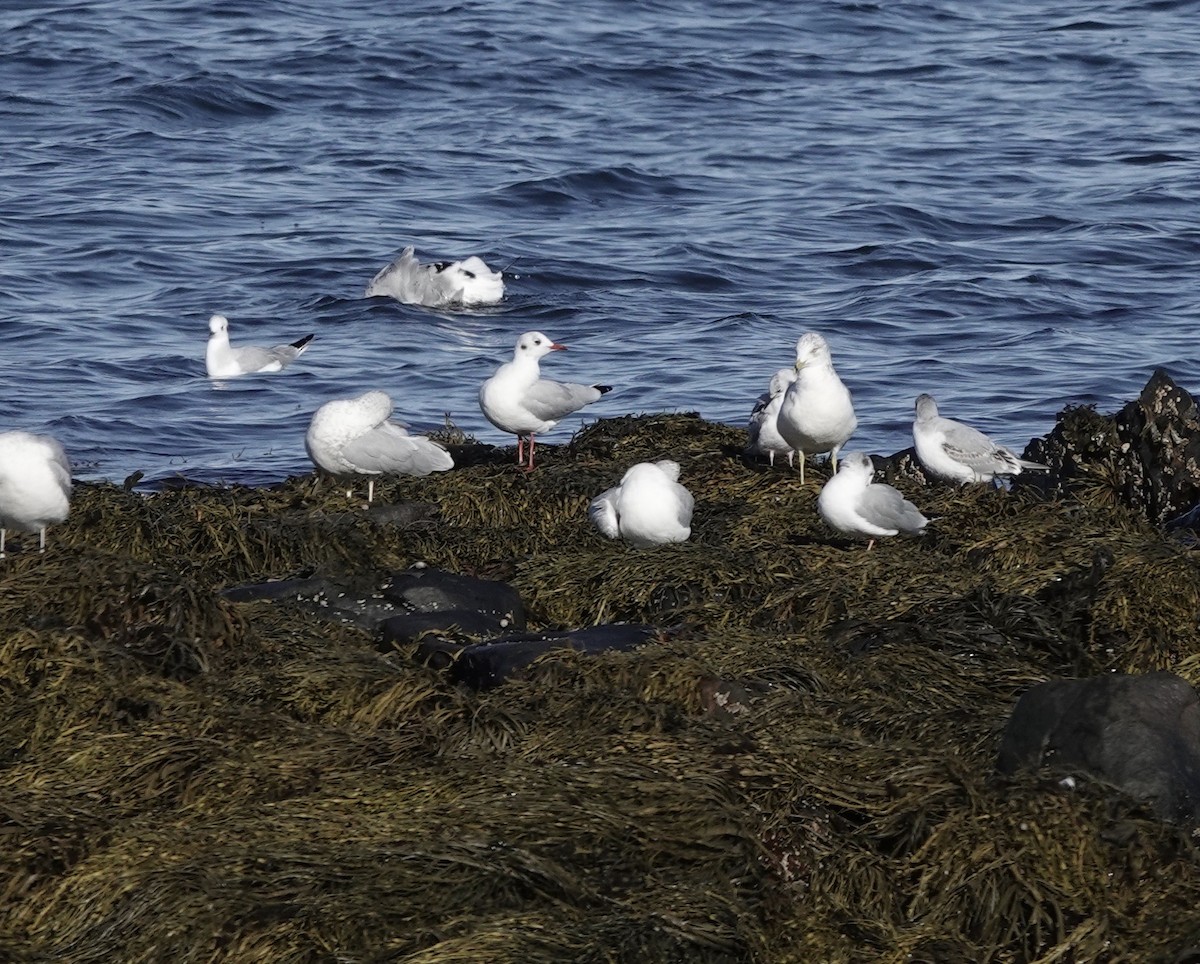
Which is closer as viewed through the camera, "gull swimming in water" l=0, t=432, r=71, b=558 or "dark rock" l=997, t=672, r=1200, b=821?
"dark rock" l=997, t=672, r=1200, b=821

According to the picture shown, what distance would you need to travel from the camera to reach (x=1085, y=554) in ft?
21.0

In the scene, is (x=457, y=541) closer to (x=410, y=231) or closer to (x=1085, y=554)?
(x=1085, y=554)

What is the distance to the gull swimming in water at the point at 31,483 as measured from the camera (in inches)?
265

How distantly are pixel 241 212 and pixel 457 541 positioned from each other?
1044cm

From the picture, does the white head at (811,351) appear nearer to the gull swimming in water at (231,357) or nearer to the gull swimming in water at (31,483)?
the gull swimming in water at (31,483)

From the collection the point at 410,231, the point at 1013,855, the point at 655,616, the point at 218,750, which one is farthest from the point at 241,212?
the point at 1013,855

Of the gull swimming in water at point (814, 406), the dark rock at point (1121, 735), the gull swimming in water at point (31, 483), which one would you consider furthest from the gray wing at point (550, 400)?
the dark rock at point (1121, 735)

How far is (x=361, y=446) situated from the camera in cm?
819

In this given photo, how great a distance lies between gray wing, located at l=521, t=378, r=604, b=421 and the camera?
9.09m

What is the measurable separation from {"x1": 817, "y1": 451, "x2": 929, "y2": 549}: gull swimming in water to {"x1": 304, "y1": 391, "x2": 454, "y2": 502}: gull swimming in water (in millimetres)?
2042

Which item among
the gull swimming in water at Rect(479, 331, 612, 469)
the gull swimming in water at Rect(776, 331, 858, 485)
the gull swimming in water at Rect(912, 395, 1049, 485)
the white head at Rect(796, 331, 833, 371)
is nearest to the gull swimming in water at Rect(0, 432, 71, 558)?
the gull swimming in water at Rect(479, 331, 612, 469)

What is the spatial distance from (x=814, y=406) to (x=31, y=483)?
135 inches

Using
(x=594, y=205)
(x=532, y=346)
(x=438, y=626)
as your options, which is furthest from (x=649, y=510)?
(x=594, y=205)

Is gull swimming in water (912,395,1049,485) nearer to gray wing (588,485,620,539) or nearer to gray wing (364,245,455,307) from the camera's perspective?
gray wing (588,485,620,539)
